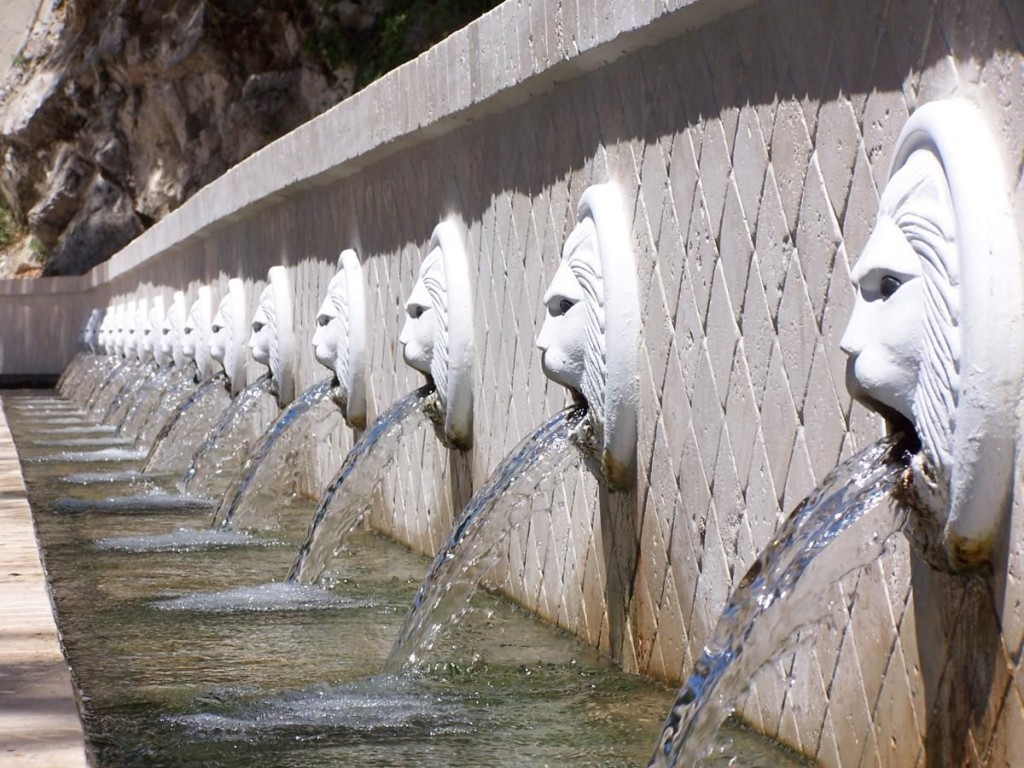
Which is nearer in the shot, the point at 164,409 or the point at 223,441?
the point at 223,441

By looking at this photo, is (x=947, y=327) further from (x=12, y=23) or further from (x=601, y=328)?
(x=12, y=23)

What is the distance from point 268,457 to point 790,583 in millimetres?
4461

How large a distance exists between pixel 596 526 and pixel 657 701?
2.48 feet

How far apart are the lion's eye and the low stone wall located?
260mm

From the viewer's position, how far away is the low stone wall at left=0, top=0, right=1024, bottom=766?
269cm

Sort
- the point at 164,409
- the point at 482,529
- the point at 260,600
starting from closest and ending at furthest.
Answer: the point at 482,529
the point at 260,600
the point at 164,409

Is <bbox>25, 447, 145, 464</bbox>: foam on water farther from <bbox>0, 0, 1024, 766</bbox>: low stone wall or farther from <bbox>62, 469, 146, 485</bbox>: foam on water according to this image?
<bbox>0, 0, 1024, 766</bbox>: low stone wall

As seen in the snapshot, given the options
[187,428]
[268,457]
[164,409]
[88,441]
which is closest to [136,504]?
[268,457]

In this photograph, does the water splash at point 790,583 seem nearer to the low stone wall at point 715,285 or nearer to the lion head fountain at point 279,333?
the low stone wall at point 715,285

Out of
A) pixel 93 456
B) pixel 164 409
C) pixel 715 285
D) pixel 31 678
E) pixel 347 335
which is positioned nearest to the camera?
pixel 31 678

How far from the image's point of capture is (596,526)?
14.4ft

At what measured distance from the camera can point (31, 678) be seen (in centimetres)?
290

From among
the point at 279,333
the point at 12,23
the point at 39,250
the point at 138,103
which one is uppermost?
the point at 12,23

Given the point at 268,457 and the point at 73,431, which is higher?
the point at 268,457
